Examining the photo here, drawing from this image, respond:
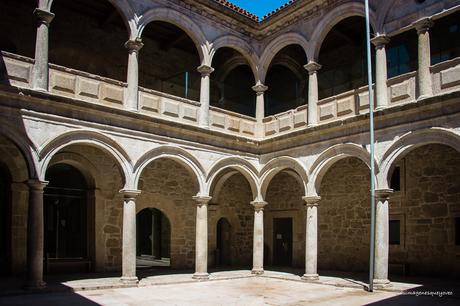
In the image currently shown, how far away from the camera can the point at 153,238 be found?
17938 millimetres

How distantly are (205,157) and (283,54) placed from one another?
5.06 meters

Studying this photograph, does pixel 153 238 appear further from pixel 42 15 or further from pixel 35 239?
pixel 42 15

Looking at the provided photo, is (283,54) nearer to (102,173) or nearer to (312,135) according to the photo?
(312,135)

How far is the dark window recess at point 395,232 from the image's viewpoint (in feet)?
43.2

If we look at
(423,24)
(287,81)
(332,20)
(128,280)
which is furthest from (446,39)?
(128,280)

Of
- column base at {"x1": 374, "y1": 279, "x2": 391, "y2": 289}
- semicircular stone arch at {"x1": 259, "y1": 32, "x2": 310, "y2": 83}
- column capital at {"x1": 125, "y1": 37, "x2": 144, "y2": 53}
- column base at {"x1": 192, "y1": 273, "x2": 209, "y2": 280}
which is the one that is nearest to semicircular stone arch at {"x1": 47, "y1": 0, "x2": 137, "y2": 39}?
column capital at {"x1": 125, "y1": 37, "x2": 144, "y2": 53}

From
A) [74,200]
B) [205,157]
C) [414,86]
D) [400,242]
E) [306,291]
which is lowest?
[306,291]

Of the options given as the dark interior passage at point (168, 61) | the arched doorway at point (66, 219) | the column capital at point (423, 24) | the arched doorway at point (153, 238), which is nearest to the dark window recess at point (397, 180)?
the column capital at point (423, 24)

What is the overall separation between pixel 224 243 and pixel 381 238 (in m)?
7.16

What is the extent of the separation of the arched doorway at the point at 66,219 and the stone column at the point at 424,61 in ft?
30.6

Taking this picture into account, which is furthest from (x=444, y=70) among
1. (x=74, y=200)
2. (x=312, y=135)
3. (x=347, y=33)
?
(x=74, y=200)

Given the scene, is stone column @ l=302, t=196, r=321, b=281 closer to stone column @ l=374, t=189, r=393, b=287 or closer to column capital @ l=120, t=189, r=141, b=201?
stone column @ l=374, t=189, r=393, b=287

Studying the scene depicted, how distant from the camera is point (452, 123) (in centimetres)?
968

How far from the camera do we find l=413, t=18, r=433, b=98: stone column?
1027 cm
